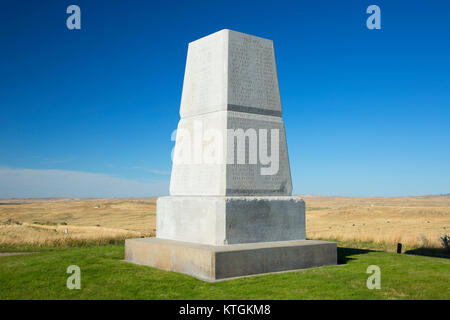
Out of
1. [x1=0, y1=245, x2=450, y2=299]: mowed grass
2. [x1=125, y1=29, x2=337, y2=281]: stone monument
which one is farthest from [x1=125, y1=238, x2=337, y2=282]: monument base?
[x1=0, y1=245, x2=450, y2=299]: mowed grass

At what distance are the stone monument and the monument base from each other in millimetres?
21

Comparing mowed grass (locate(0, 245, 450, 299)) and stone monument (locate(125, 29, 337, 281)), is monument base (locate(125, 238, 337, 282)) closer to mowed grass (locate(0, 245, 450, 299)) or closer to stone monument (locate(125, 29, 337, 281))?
stone monument (locate(125, 29, 337, 281))

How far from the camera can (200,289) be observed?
23.5 ft

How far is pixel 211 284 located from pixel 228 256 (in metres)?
0.70

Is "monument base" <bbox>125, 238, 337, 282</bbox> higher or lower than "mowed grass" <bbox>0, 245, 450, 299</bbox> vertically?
higher

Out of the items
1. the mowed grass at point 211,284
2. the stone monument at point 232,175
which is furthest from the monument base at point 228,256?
the mowed grass at point 211,284

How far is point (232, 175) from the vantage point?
922cm

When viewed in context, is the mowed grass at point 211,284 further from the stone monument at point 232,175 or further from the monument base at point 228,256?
the stone monument at point 232,175

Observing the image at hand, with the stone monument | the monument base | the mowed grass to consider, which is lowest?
the mowed grass

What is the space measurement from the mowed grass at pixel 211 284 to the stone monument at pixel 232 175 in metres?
0.57

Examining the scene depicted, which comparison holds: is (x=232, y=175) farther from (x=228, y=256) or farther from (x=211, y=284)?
(x=211, y=284)

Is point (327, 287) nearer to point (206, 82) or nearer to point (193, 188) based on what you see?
point (193, 188)

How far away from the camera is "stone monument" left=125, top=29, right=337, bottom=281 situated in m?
8.74
